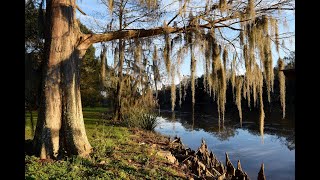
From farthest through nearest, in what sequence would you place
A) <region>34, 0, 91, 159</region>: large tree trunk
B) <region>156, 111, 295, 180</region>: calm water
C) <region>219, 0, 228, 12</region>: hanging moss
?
<region>156, 111, 295, 180</region>: calm water → <region>219, 0, 228, 12</region>: hanging moss → <region>34, 0, 91, 159</region>: large tree trunk

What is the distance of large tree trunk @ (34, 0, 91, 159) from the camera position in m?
5.71

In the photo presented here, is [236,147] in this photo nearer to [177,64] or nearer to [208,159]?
[208,159]

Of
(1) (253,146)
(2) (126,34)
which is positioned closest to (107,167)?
(2) (126,34)

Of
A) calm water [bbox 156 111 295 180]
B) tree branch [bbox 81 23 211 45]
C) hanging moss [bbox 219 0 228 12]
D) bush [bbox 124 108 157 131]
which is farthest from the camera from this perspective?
bush [bbox 124 108 157 131]

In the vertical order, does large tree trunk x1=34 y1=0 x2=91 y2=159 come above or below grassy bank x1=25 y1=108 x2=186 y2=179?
above

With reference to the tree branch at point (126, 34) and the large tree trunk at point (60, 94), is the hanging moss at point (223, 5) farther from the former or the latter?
the large tree trunk at point (60, 94)

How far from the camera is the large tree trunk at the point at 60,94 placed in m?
5.71

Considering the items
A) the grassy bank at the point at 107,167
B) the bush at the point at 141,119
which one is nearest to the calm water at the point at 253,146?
the bush at the point at 141,119

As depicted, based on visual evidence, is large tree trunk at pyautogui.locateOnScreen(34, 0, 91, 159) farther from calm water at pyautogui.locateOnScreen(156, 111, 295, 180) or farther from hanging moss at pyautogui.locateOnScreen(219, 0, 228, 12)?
hanging moss at pyautogui.locateOnScreen(219, 0, 228, 12)

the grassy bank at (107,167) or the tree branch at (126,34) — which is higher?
the tree branch at (126,34)

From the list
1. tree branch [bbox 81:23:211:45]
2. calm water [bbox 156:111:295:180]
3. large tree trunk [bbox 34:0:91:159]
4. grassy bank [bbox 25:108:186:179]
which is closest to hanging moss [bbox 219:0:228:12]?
tree branch [bbox 81:23:211:45]

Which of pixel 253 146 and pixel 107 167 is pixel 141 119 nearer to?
pixel 253 146
